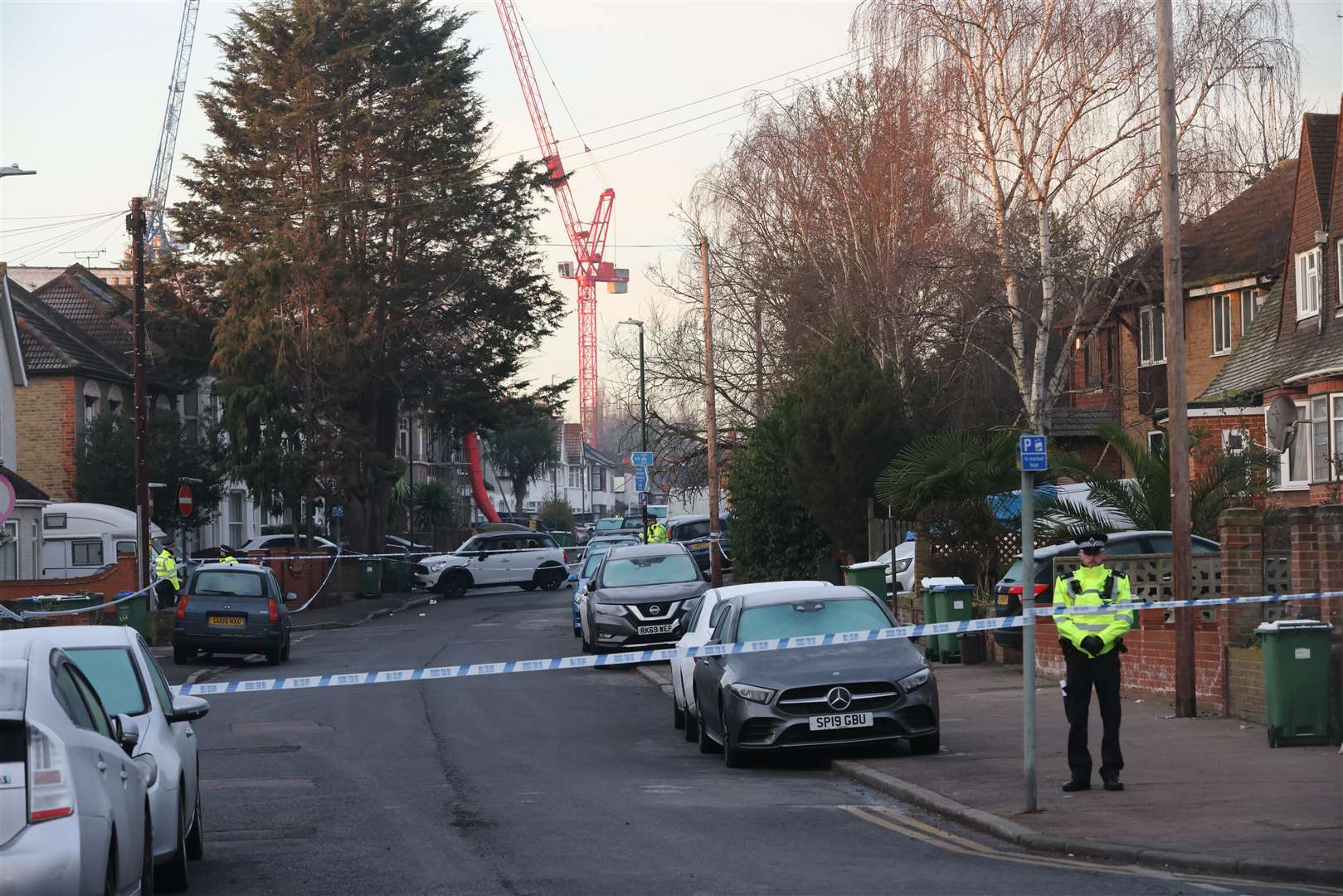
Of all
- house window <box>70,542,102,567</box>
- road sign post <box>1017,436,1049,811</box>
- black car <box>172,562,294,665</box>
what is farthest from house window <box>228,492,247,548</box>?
road sign post <box>1017,436,1049,811</box>

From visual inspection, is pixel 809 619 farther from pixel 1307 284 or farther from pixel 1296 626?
pixel 1307 284

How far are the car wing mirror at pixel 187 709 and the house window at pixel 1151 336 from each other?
116 ft

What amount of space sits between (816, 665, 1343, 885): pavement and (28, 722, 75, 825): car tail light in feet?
18.3

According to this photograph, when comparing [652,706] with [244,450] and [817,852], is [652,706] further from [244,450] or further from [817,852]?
[244,450]

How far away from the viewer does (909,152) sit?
3481 centimetres

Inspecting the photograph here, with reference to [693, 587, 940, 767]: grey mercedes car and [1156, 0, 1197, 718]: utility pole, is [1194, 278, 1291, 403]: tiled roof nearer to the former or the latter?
[1156, 0, 1197, 718]: utility pole

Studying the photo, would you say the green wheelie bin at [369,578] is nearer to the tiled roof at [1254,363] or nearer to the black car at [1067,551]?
the tiled roof at [1254,363]

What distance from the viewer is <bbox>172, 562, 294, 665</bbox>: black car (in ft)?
86.2

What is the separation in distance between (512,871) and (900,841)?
2398mm

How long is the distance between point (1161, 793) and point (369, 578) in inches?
1501

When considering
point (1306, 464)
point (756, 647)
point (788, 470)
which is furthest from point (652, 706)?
point (1306, 464)

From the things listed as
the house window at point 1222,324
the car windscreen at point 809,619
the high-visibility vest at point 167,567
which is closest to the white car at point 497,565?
the high-visibility vest at point 167,567

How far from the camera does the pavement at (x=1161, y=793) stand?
9055 millimetres

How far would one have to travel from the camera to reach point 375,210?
51188mm
